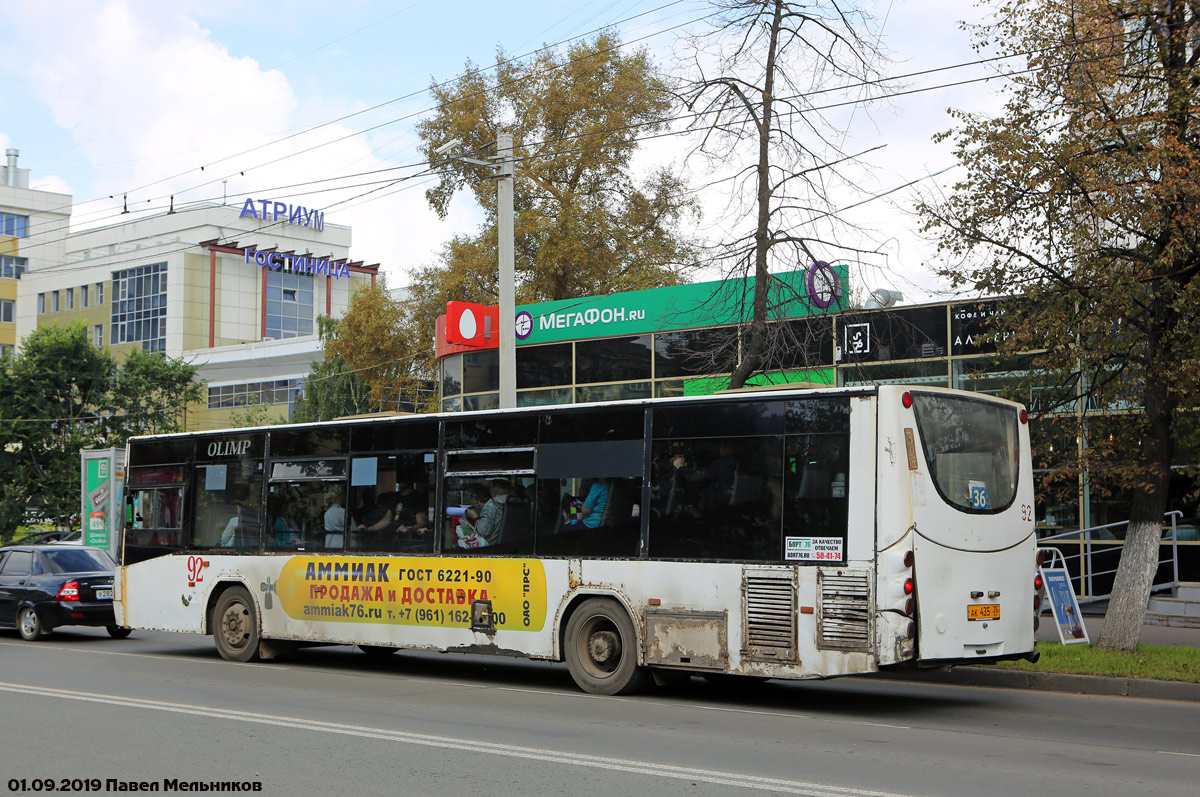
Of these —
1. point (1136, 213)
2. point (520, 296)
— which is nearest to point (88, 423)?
point (520, 296)

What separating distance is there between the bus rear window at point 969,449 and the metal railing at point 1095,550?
861 centimetres

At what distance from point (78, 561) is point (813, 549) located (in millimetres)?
13781

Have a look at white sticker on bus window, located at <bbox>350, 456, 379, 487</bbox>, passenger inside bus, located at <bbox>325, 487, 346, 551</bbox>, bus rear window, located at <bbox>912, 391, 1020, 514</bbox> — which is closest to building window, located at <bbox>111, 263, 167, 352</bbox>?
passenger inside bus, located at <bbox>325, 487, 346, 551</bbox>

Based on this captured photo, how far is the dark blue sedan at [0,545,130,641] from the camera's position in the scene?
18.8m

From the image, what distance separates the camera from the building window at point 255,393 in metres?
73.2

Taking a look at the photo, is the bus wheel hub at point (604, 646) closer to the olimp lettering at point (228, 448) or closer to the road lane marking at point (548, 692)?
the road lane marking at point (548, 692)

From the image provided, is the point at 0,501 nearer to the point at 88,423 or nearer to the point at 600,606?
the point at 88,423

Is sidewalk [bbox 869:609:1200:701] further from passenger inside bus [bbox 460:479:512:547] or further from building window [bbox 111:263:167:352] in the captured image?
building window [bbox 111:263:167:352]

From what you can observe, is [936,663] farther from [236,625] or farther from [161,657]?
[161,657]

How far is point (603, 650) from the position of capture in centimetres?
1250

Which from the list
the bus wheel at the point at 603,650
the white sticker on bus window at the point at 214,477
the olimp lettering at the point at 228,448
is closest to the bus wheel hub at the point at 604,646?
the bus wheel at the point at 603,650

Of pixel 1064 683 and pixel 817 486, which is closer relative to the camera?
pixel 817 486

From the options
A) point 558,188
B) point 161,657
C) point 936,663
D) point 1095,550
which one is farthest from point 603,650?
point 558,188

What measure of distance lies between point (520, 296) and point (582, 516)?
1003 inches
